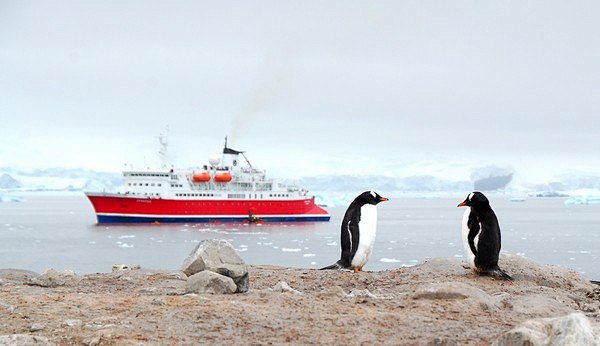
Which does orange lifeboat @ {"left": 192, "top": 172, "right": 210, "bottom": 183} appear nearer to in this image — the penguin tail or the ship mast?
the ship mast

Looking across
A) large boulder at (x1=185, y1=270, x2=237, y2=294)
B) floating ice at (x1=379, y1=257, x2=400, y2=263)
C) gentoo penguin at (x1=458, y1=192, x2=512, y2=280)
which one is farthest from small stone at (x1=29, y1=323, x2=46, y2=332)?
floating ice at (x1=379, y1=257, x2=400, y2=263)

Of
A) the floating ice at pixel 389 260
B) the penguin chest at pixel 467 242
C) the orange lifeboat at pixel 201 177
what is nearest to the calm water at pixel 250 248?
the floating ice at pixel 389 260

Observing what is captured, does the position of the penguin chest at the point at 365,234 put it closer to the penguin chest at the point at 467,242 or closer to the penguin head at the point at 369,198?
the penguin head at the point at 369,198

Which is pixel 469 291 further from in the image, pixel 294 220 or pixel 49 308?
pixel 294 220

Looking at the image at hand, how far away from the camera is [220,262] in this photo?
6.90 meters

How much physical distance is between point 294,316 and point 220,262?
1.93 meters

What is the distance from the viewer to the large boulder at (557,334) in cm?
384

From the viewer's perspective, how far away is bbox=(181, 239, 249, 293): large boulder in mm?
6557

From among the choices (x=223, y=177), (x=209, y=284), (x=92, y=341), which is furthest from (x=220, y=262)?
(x=223, y=177)

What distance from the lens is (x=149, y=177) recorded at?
5188 centimetres

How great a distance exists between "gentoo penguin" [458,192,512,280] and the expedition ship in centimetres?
4343

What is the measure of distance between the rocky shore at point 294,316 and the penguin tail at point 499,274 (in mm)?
616

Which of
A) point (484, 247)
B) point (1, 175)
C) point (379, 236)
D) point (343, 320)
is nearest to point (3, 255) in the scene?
point (379, 236)

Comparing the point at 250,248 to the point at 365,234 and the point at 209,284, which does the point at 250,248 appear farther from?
the point at 209,284
